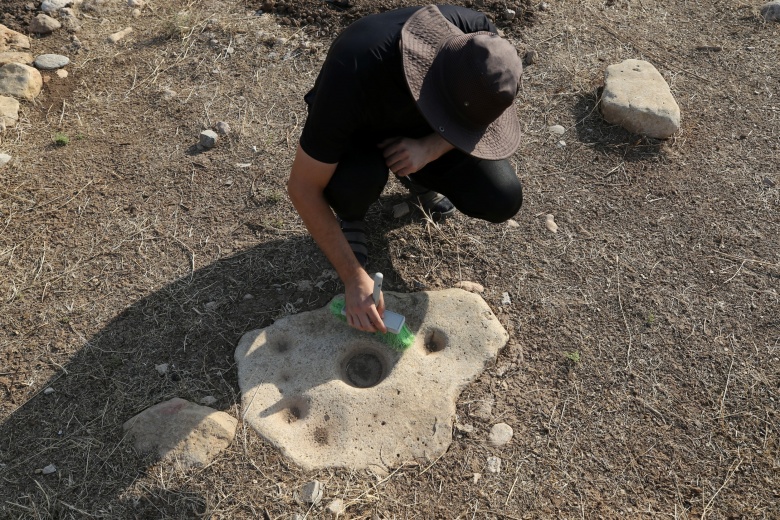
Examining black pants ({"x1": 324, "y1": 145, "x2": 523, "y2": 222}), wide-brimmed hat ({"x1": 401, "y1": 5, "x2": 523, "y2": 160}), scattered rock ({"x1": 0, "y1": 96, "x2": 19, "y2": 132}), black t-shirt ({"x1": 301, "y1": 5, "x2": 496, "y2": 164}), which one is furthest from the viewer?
scattered rock ({"x1": 0, "y1": 96, "x2": 19, "y2": 132})

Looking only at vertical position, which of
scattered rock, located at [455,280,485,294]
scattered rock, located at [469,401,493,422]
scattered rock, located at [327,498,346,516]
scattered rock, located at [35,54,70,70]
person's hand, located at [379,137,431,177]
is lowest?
scattered rock, located at [327,498,346,516]

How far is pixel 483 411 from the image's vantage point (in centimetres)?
231

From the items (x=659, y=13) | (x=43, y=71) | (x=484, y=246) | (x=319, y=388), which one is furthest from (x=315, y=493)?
(x=659, y=13)

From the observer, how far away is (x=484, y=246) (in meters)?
2.84

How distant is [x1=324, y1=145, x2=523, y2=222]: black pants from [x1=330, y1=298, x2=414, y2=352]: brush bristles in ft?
1.30

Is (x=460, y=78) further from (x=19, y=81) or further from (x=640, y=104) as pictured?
(x=19, y=81)

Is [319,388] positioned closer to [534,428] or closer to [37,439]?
[534,428]

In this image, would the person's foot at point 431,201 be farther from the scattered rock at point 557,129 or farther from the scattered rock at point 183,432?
the scattered rock at point 183,432

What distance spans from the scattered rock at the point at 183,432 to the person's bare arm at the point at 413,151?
1.12 metres

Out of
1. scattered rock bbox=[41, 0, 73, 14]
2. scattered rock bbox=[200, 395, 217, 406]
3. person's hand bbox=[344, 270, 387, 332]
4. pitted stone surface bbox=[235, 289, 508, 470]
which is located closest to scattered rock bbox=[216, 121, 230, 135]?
pitted stone surface bbox=[235, 289, 508, 470]

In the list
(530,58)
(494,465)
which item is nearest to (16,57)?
(530,58)

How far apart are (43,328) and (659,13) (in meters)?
4.07

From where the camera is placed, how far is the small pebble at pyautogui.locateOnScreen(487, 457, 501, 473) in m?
2.18

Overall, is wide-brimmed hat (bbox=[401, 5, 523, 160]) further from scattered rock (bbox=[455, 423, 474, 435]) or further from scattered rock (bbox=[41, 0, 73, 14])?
scattered rock (bbox=[41, 0, 73, 14])
